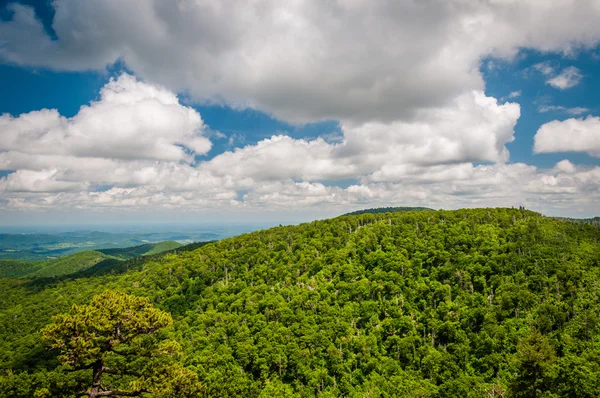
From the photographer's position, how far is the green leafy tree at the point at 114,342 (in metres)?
15.8

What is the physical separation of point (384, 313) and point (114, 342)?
400 feet

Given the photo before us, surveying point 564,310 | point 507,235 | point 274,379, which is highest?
point 507,235

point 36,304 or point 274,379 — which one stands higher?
point 36,304

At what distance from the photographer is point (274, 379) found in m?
96.4

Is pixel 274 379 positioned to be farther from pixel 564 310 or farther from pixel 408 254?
pixel 564 310

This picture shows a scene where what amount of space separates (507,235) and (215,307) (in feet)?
488

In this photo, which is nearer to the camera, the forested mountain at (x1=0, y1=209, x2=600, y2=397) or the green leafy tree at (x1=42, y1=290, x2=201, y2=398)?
the green leafy tree at (x1=42, y1=290, x2=201, y2=398)

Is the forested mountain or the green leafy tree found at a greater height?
the green leafy tree

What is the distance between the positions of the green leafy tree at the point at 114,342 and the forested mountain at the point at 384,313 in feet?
182

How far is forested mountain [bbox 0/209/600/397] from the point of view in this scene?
88125mm

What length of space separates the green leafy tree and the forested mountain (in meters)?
55.5

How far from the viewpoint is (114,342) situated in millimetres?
16109

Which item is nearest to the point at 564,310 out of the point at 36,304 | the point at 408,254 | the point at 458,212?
the point at 408,254

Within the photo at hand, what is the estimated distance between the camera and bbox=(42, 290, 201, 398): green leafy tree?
1580cm
